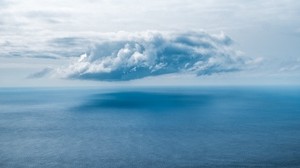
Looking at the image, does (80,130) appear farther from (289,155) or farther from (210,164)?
(289,155)

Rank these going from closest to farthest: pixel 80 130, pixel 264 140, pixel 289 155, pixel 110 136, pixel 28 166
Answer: pixel 28 166 → pixel 289 155 → pixel 264 140 → pixel 110 136 → pixel 80 130

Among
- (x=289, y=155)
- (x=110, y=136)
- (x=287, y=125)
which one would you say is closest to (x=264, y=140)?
(x=289, y=155)

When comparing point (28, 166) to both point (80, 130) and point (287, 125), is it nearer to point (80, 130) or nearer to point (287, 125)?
point (80, 130)

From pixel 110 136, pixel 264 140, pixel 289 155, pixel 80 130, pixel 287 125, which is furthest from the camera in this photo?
pixel 287 125

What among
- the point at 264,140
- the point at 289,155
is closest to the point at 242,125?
the point at 264,140

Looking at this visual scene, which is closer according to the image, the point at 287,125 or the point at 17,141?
the point at 17,141

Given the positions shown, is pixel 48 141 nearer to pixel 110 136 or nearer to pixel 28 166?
pixel 110 136

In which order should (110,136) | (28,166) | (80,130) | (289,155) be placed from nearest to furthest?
(28,166), (289,155), (110,136), (80,130)

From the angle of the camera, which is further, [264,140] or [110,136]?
[110,136]
